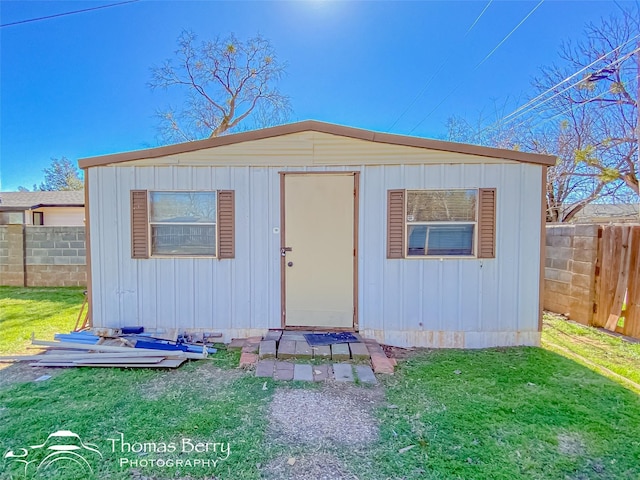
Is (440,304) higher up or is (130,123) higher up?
(130,123)

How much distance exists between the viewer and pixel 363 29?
30.3 feet

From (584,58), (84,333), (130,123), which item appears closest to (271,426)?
(84,333)

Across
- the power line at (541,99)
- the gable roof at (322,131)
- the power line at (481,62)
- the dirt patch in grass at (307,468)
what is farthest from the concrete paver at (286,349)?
the power line at (541,99)

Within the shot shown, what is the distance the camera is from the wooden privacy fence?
4.64 meters

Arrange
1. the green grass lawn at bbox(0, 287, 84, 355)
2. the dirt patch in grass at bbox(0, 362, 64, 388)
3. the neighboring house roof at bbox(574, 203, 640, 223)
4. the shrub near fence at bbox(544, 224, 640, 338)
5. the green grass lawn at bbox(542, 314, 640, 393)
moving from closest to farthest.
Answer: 1. the dirt patch in grass at bbox(0, 362, 64, 388)
2. the green grass lawn at bbox(542, 314, 640, 393)
3. the green grass lawn at bbox(0, 287, 84, 355)
4. the shrub near fence at bbox(544, 224, 640, 338)
5. the neighboring house roof at bbox(574, 203, 640, 223)

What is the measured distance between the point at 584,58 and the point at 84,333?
1428 centimetres

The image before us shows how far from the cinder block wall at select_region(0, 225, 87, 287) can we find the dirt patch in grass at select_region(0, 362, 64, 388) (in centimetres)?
501

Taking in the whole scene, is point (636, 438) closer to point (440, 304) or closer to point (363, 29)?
point (440, 304)

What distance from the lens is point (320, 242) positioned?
175 inches

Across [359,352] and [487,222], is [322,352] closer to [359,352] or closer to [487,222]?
[359,352]

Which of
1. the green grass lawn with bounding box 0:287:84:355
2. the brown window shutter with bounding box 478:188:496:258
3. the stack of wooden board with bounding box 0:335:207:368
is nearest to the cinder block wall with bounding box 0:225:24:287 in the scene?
the green grass lawn with bounding box 0:287:84:355

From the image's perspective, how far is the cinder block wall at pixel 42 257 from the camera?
26.3 feet

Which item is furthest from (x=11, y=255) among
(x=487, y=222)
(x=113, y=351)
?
(x=487, y=222)

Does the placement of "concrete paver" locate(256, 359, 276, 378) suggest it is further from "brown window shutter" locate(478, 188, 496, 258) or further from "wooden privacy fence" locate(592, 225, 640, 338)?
"wooden privacy fence" locate(592, 225, 640, 338)
